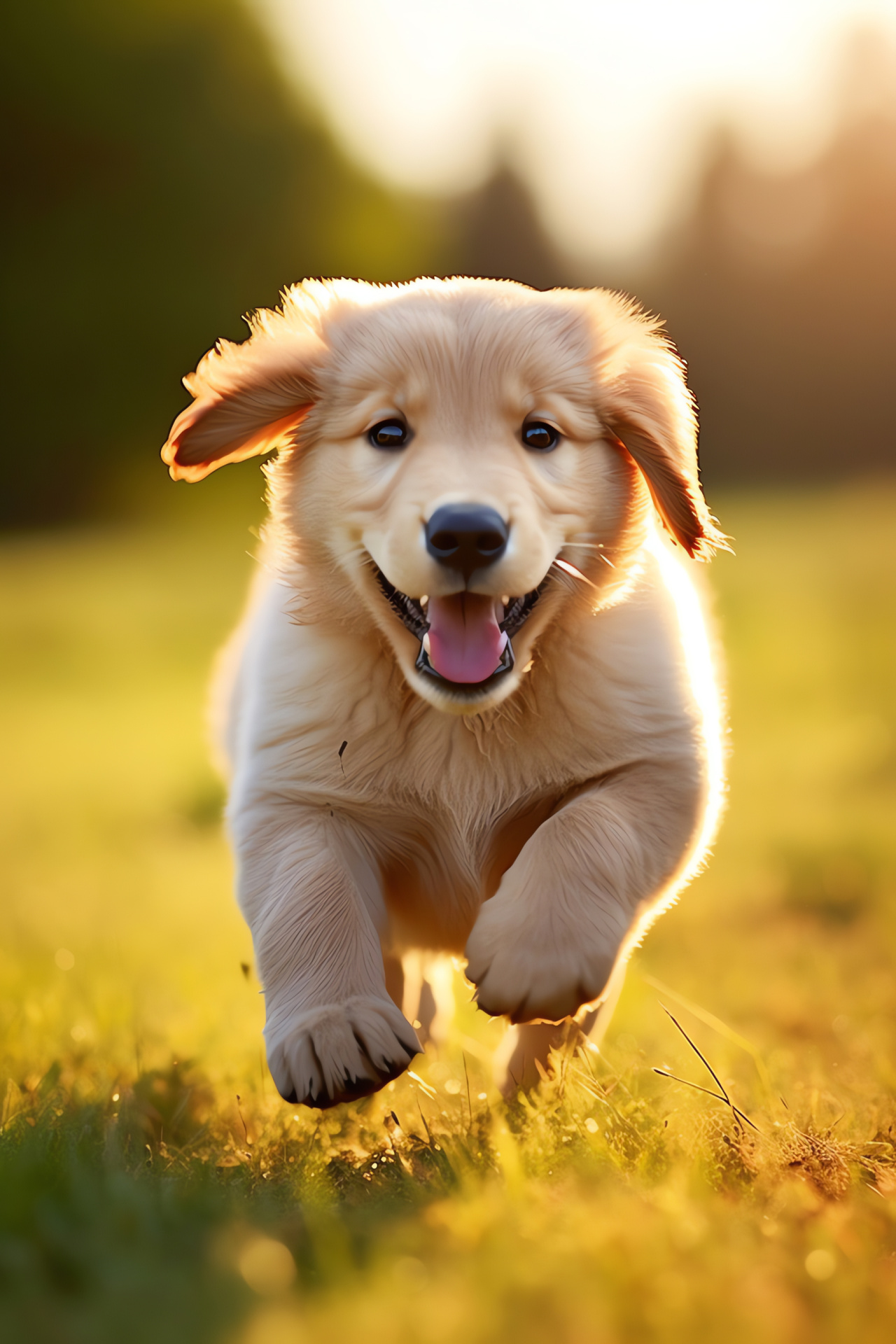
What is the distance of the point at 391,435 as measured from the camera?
2711 mm

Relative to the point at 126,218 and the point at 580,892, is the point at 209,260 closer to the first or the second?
the point at 126,218

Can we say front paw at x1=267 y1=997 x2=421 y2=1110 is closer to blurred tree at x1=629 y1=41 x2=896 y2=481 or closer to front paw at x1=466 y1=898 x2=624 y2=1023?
front paw at x1=466 y1=898 x2=624 y2=1023

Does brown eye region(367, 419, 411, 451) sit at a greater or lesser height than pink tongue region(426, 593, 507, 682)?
greater

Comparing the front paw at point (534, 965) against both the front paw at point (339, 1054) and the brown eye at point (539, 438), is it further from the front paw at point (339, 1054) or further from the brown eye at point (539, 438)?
the brown eye at point (539, 438)

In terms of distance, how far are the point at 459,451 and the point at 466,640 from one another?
0.36 m

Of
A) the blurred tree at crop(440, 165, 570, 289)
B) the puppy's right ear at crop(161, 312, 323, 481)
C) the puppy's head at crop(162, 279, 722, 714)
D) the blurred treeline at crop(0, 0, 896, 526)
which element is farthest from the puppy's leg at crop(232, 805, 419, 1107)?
the blurred tree at crop(440, 165, 570, 289)

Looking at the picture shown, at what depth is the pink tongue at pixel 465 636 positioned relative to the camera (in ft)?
8.30

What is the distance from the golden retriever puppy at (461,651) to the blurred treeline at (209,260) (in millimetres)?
17385

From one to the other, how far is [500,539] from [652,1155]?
3.64 feet

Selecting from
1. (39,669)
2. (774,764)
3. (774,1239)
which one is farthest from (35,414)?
(774,1239)

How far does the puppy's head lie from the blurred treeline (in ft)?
56.8

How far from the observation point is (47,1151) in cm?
230

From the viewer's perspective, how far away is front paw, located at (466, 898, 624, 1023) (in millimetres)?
2371

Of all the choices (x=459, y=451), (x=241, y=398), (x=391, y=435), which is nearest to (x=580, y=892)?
(x=459, y=451)
